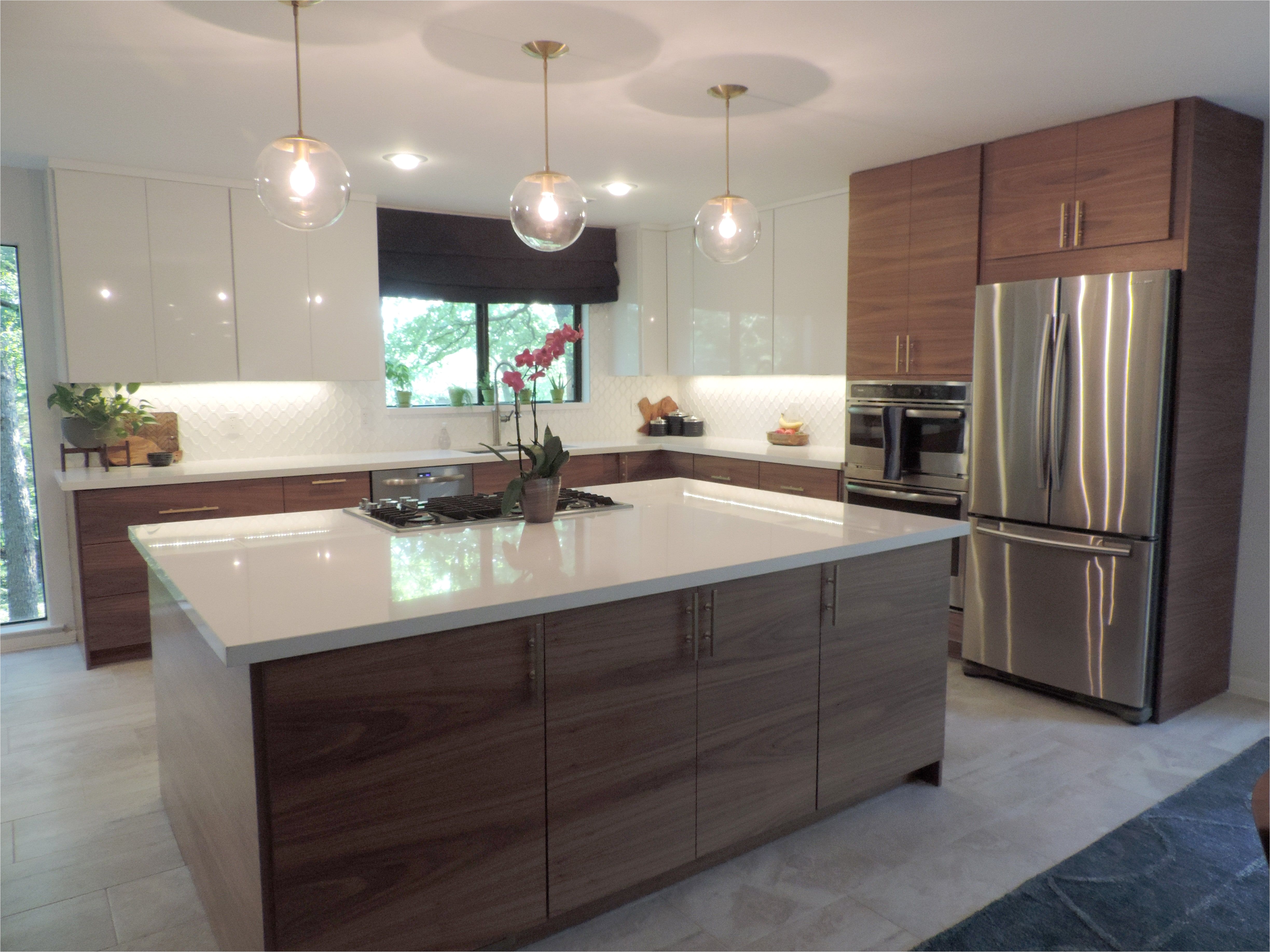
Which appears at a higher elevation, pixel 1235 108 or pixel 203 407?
pixel 1235 108

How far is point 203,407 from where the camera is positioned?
482 cm

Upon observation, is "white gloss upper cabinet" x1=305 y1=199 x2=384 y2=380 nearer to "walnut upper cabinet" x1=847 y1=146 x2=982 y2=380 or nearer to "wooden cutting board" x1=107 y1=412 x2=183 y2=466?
"wooden cutting board" x1=107 y1=412 x2=183 y2=466

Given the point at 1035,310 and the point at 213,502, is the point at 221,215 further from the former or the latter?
the point at 1035,310

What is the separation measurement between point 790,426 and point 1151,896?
350 cm

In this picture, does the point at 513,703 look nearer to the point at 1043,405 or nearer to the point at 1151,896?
the point at 1151,896

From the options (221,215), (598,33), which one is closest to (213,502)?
(221,215)

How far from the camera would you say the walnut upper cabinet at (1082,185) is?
3.28 m

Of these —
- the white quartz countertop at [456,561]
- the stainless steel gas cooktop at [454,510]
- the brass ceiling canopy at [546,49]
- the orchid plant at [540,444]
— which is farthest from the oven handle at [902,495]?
the brass ceiling canopy at [546,49]

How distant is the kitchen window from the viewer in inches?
218

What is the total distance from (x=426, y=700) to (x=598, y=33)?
6.48 feet

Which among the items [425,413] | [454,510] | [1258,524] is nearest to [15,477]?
[425,413]

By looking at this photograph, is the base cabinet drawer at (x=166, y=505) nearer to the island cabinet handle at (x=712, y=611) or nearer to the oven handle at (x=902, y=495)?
the island cabinet handle at (x=712, y=611)

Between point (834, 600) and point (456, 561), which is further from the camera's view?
point (834, 600)

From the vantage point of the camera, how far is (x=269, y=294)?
4.64m
